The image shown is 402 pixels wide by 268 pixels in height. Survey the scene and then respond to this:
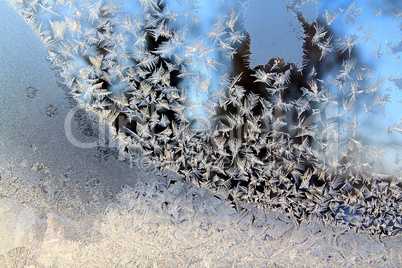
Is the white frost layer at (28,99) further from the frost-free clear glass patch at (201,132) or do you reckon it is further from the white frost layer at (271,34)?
the white frost layer at (271,34)

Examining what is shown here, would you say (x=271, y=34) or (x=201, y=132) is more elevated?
(x=271, y=34)

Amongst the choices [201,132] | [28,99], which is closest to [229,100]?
[201,132]

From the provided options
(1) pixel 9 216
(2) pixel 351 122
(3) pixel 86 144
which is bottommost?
(1) pixel 9 216

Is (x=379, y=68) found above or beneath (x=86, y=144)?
above

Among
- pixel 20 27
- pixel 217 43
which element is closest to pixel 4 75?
pixel 20 27

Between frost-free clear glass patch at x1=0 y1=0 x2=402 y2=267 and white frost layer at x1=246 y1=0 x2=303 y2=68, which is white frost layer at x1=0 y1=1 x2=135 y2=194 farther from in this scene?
white frost layer at x1=246 y1=0 x2=303 y2=68

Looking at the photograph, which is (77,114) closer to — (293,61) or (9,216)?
(9,216)

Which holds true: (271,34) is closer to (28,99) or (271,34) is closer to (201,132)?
(201,132)

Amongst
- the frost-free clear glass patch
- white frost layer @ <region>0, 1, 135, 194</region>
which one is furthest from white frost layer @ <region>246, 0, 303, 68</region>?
white frost layer @ <region>0, 1, 135, 194</region>
